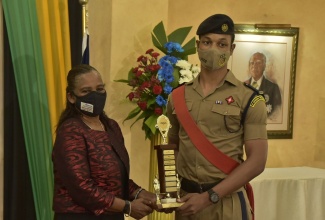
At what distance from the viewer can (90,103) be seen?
7.13ft

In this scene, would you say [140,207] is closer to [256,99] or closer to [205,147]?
[205,147]

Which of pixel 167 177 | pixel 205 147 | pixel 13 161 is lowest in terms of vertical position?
pixel 13 161

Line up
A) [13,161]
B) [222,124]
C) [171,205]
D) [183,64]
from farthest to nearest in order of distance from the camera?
[183,64] → [13,161] → [222,124] → [171,205]

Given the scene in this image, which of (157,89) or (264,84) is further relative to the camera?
(264,84)

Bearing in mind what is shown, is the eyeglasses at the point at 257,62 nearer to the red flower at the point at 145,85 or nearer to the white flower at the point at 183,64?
the white flower at the point at 183,64

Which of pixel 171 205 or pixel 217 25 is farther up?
pixel 217 25

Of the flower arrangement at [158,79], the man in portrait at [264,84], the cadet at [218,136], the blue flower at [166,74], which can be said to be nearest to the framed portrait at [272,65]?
the man in portrait at [264,84]

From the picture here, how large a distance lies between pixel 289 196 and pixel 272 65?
4.44 ft

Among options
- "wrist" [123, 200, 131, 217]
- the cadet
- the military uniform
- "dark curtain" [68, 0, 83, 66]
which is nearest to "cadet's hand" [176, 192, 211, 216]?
the cadet

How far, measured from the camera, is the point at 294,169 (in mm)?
4605

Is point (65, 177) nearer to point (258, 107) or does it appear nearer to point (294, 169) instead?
point (258, 107)

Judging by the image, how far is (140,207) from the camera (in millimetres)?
2223

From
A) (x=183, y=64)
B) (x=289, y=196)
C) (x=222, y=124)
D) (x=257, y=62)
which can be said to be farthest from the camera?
(x=257, y=62)

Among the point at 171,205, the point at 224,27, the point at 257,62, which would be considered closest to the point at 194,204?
the point at 171,205
